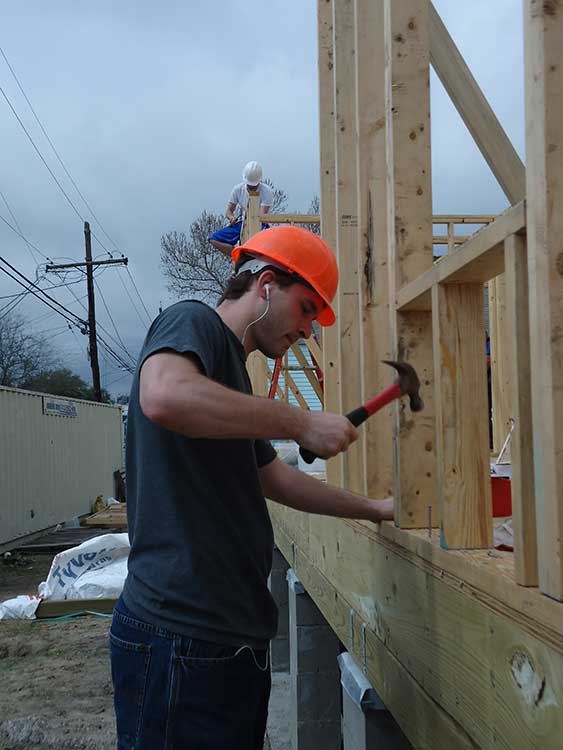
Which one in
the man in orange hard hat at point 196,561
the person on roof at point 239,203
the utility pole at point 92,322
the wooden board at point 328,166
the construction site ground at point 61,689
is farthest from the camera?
the utility pole at point 92,322

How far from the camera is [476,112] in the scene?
236 cm

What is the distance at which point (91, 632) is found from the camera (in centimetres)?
915

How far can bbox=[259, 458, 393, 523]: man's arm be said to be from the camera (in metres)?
2.59

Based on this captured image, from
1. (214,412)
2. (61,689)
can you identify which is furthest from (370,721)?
(61,689)

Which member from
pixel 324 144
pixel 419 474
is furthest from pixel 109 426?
pixel 419 474

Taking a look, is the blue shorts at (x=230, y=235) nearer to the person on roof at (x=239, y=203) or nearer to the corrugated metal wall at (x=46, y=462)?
the person on roof at (x=239, y=203)

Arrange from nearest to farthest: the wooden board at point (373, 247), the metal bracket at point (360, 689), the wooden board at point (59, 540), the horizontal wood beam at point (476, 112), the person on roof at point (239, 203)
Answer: the horizontal wood beam at point (476, 112)
the metal bracket at point (360, 689)
the wooden board at point (373, 247)
the person on roof at point (239, 203)
the wooden board at point (59, 540)

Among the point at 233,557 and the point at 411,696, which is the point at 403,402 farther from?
the point at 411,696

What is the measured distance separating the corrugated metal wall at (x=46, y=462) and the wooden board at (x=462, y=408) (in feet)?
49.5

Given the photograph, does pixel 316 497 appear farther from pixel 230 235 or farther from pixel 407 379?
pixel 230 235

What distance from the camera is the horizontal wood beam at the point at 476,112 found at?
222cm

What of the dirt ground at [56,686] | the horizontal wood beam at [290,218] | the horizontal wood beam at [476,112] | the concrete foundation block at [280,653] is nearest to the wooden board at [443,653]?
the horizontal wood beam at [476,112]

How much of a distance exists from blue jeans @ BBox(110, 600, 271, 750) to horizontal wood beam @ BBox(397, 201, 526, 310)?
1.15m

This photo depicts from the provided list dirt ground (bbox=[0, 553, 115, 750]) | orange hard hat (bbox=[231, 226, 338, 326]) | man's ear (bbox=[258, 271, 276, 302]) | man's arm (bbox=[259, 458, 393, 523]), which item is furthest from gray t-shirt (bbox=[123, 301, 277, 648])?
dirt ground (bbox=[0, 553, 115, 750])
